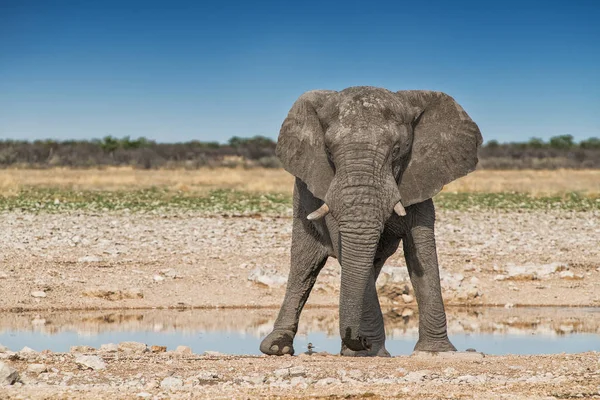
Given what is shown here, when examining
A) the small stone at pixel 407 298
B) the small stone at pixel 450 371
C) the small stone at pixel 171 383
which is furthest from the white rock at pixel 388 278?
the small stone at pixel 171 383

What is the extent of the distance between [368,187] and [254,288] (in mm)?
6796

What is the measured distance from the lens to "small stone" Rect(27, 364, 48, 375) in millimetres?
8281

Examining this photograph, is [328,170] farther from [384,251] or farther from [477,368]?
[477,368]

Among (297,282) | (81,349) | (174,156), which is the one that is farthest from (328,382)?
(174,156)

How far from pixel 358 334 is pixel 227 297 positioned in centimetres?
617

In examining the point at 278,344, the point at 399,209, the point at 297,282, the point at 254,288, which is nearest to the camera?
the point at 399,209

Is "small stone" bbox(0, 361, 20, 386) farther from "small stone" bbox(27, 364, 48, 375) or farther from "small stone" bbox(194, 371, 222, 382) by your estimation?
"small stone" bbox(194, 371, 222, 382)

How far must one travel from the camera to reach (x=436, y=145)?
33.1 feet

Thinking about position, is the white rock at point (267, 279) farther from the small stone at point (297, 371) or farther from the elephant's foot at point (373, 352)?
the small stone at point (297, 371)

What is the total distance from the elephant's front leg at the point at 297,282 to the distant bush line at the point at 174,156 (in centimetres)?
4858

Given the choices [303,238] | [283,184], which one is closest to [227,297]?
[303,238]

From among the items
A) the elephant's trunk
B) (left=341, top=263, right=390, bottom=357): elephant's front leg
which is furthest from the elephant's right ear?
(left=341, top=263, right=390, bottom=357): elephant's front leg

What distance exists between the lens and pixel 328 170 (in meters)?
9.55

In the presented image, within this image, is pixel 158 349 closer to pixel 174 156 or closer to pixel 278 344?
pixel 278 344
